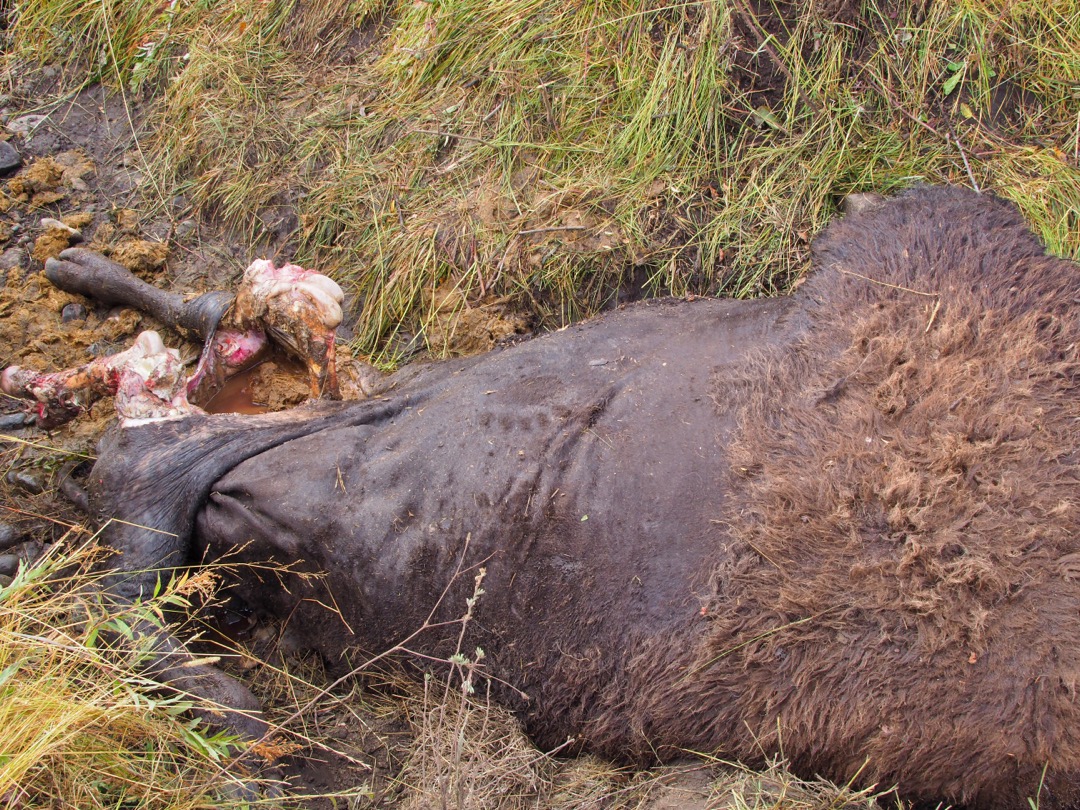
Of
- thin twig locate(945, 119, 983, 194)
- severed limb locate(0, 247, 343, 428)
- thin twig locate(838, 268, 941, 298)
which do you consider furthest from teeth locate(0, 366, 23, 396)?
thin twig locate(945, 119, 983, 194)

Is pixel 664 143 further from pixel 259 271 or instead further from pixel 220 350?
pixel 220 350

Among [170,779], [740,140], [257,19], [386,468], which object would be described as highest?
[257,19]

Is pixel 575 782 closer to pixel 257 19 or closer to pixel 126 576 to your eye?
pixel 126 576

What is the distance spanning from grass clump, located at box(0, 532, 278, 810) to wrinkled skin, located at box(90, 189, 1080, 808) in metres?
0.50

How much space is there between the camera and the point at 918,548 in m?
2.03

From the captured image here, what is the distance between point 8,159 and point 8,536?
1934 millimetres

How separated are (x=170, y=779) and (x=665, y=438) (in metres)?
1.48

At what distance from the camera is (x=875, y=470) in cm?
216

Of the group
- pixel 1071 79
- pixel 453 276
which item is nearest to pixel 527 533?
pixel 453 276

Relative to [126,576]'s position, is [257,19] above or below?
above

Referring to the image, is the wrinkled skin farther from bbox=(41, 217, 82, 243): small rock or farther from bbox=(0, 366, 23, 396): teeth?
bbox=(41, 217, 82, 243): small rock

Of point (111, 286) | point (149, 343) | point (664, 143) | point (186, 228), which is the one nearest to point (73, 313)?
point (111, 286)

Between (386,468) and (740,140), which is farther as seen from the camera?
(740,140)

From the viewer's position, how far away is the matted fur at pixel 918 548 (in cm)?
197
